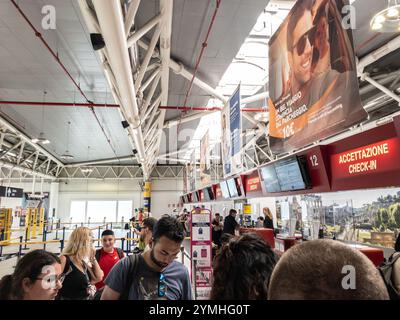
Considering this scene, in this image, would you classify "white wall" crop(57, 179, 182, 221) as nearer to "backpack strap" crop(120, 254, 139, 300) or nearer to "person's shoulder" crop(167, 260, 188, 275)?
"person's shoulder" crop(167, 260, 188, 275)

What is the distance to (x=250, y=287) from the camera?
1.08 m

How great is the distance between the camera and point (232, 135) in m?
5.52

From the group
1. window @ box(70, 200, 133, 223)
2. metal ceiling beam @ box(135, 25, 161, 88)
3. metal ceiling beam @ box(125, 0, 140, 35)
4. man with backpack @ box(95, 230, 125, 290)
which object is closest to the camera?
metal ceiling beam @ box(125, 0, 140, 35)

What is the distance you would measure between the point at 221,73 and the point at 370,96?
460 centimetres

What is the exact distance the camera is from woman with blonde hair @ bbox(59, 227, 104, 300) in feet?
9.23

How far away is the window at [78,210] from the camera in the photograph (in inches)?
984

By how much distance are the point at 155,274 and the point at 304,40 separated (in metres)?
2.62

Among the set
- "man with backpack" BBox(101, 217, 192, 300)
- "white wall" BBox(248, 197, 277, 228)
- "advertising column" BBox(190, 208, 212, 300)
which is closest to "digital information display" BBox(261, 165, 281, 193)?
"advertising column" BBox(190, 208, 212, 300)

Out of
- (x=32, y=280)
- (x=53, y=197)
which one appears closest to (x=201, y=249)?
(x=32, y=280)

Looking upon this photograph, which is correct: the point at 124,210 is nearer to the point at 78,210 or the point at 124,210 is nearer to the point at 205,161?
the point at 78,210

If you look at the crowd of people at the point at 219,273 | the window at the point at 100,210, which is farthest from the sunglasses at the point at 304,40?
the window at the point at 100,210

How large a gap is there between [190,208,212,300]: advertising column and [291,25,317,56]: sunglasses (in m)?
4.52

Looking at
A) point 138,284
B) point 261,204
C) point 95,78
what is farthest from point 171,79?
point 261,204
